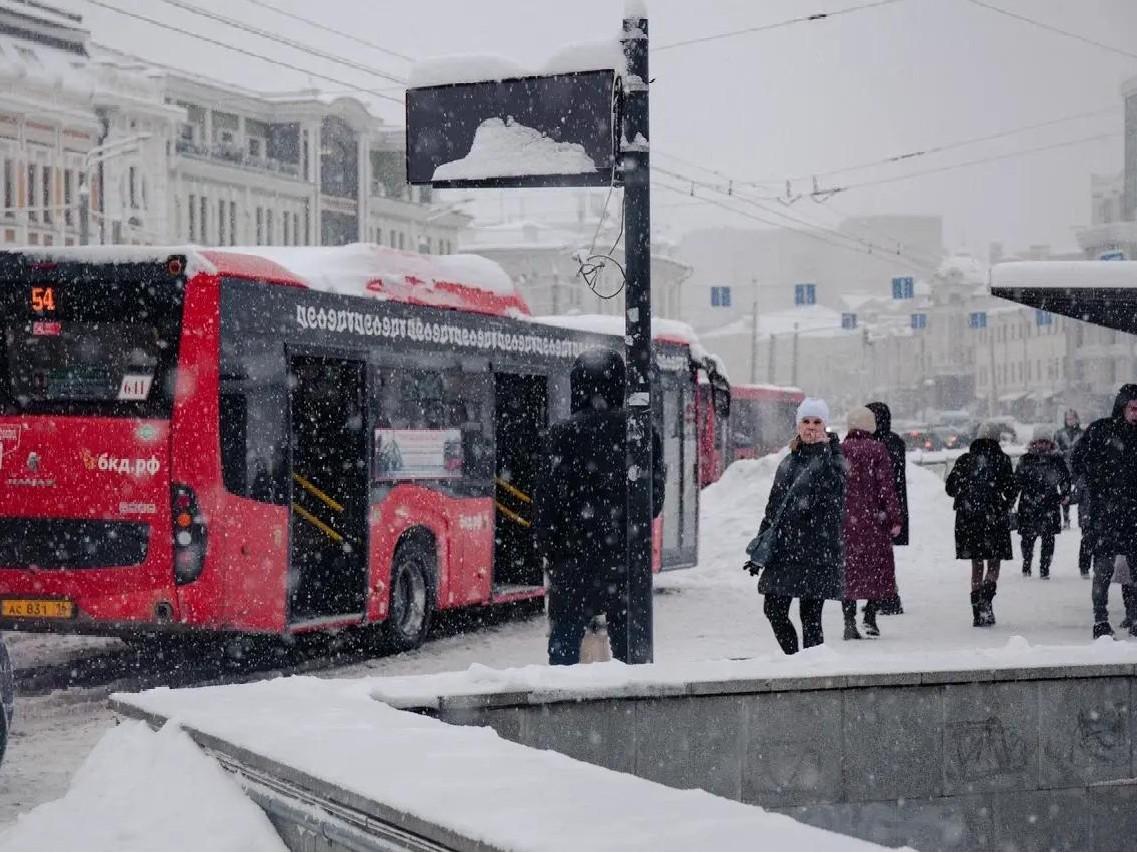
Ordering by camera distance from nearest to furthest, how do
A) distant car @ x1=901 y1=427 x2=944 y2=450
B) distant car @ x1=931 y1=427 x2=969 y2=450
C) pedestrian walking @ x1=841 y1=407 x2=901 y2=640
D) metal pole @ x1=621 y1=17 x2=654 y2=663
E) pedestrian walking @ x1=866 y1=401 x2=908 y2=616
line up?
1. metal pole @ x1=621 y1=17 x2=654 y2=663
2. pedestrian walking @ x1=841 y1=407 x2=901 y2=640
3. pedestrian walking @ x1=866 y1=401 x2=908 y2=616
4. distant car @ x1=901 y1=427 x2=944 y2=450
5. distant car @ x1=931 y1=427 x2=969 y2=450

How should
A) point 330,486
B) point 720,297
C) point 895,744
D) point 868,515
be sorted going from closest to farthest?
point 895,744
point 868,515
point 330,486
point 720,297

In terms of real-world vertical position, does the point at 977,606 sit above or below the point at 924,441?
below

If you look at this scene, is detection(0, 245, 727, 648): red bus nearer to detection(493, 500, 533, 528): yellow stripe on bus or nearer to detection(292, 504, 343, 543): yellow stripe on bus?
detection(292, 504, 343, 543): yellow stripe on bus

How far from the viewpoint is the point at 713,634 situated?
1591cm

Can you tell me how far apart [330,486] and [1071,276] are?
5.81m

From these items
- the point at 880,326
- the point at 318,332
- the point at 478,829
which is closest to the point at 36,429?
the point at 318,332

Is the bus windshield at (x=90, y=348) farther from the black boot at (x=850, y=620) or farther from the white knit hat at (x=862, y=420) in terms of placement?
the black boot at (x=850, y=620)

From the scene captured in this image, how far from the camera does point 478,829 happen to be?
3807 millimetres

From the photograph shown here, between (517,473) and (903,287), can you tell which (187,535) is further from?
(903,287)

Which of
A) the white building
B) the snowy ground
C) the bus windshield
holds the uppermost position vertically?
the white building

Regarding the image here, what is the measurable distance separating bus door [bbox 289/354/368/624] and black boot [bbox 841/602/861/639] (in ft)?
12.3

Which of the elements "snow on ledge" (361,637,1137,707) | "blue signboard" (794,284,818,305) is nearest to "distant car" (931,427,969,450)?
"blue signboard" (794,284,818,305)

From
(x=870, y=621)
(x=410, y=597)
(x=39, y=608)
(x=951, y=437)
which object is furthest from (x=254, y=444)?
(x=951, y=437)

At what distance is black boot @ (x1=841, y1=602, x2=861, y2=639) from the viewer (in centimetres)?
1418
